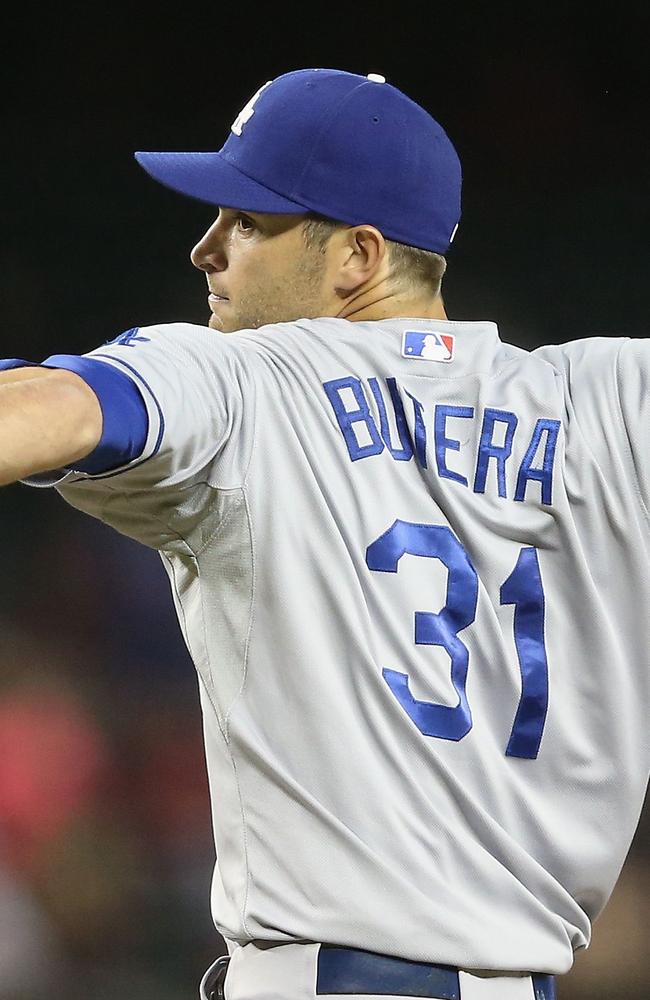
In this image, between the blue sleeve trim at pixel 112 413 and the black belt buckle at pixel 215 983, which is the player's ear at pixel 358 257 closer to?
the blue sleeve trim at pixel 112 413

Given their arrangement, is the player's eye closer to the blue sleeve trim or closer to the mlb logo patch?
the mlb logo patch

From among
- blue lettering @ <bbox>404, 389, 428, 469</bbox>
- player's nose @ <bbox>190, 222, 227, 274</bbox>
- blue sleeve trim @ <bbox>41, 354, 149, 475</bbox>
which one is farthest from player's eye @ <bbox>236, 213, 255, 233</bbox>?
blue sleeve trim @ <bbox>41, 354, 149, 475</bbox>

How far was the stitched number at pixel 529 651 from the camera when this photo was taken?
3.18 ft

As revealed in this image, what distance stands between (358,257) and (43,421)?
0.45m

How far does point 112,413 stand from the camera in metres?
0.76

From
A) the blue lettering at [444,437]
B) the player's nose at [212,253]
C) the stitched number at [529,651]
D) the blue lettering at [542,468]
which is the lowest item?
the stitched number at [529,651]

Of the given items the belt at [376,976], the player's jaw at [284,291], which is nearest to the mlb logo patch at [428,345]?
the player's jaw at [284,291]

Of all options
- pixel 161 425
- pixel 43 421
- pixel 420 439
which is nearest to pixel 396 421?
pixel 420 439

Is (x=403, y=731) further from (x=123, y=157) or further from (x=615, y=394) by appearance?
(x=123, y=157)

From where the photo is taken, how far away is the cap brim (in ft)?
3.55

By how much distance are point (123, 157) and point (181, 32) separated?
27 cm

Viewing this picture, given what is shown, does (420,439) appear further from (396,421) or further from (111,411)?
(111,411)

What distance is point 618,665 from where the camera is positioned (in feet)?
3.28

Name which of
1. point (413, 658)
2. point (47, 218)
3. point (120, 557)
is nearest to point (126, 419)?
point (413, 658)
